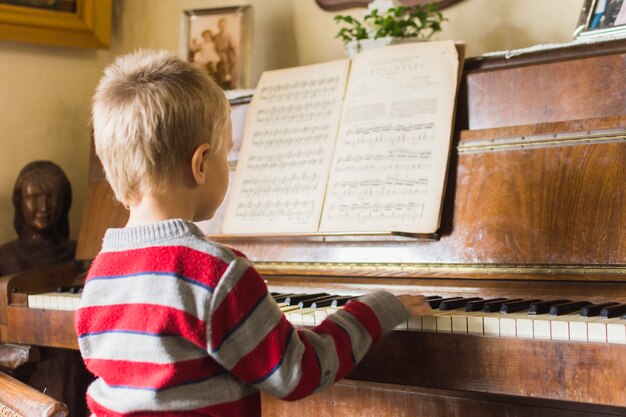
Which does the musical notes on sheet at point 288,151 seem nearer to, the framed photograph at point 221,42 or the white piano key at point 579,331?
the framed photograph at point 221,42

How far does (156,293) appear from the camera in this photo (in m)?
1.36

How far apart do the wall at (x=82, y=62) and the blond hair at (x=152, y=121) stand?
1.82 metres

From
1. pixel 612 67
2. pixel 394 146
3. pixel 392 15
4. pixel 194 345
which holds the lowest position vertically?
pixel 194 345

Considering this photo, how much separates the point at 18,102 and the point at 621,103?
244 centimetres

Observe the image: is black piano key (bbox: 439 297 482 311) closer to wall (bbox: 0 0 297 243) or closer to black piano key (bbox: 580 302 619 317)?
black piano key (bbox: 580 302 619 317)

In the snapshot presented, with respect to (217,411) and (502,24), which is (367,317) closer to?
(217,411)

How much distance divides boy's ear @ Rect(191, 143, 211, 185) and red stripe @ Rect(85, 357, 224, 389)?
0.30m

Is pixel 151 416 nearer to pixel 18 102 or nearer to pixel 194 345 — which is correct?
→ pixel 194 345

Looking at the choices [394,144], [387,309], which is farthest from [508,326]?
[394,144]

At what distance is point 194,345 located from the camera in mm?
1371

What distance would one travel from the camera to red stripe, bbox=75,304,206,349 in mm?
1336

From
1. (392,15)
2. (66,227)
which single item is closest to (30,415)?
(392,15)

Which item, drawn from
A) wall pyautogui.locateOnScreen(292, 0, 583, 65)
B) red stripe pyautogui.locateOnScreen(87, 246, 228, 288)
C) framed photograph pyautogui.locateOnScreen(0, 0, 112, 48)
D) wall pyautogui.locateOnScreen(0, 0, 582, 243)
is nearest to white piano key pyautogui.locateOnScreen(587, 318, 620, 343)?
red stripe pyautogui.locateOnScreen(87, 246, 228, 288)

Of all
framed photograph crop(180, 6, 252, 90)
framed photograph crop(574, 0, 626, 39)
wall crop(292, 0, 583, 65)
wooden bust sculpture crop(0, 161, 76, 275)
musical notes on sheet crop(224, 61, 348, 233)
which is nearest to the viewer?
framed photograph crop(574, 0, 626, 39)
